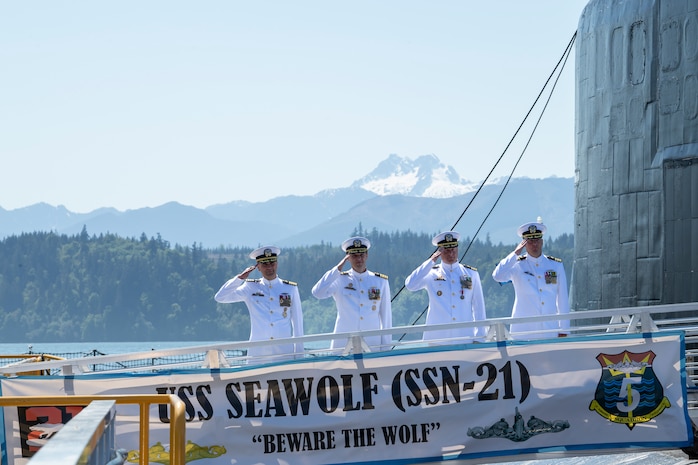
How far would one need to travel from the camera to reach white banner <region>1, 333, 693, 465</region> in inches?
379

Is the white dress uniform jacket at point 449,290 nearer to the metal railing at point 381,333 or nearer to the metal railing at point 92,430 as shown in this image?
the metal railing at point 381,333

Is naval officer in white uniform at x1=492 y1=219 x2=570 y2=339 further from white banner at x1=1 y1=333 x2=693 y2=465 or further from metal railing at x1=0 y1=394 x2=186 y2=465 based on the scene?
metal railing at x1=0 y1=394 x2=186 y2=465

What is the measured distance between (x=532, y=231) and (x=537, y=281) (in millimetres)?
652

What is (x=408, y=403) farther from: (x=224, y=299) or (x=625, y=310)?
(x=224, y=299)

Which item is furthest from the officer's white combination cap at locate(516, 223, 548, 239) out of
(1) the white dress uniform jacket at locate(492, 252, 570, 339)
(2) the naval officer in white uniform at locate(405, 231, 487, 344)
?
(2) the naval officer in white uniform at locate(405, 231, 487, 344)

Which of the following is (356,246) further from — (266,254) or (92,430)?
(92,430)

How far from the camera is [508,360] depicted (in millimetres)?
9742

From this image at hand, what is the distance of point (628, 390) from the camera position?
380 inches

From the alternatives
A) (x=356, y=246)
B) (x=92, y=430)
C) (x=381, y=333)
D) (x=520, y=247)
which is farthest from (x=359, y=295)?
(x=92, y=430)

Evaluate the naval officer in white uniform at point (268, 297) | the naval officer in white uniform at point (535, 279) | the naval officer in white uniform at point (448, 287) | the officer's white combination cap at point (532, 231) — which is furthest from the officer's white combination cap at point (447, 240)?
the naval officer in white uniform at point (268, 297)

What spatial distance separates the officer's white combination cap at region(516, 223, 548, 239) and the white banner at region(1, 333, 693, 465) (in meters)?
3.39

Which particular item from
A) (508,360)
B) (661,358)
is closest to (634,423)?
(661,358)

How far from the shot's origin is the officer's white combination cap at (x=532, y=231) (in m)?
13.0

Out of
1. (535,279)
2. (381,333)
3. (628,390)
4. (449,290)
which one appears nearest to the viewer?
(381,333)
